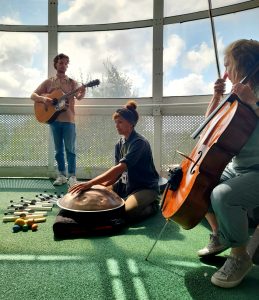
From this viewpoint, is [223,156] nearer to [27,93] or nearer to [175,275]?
[175,275]

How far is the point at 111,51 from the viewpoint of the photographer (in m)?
4.76

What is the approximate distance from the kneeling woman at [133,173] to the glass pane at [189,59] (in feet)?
5.59

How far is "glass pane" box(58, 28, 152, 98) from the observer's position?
15.3ft

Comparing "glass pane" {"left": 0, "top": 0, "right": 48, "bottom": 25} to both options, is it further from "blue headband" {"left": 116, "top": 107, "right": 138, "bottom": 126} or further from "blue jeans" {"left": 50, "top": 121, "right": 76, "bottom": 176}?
"blue headband" {"left": 116, "top": 107, "right": 138, "bottom": 126}

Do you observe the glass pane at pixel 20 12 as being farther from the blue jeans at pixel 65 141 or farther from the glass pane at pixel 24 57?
the blue jeans at pixel 65 141

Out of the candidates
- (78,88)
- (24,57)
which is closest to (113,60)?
(78,88)

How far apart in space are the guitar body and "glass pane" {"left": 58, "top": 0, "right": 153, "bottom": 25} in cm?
125

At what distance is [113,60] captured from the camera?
4.76 meters

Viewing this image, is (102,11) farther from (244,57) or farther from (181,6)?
(244,57)

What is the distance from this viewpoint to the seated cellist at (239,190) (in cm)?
154

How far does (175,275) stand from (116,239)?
0.66 m

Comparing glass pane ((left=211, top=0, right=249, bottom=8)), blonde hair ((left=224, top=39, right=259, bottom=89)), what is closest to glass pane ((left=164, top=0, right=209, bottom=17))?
glass pane ((left=211, top=0, right=249, bottom=8))

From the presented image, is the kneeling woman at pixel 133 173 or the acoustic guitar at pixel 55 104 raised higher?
the acoustic guitar at pixel 55 104

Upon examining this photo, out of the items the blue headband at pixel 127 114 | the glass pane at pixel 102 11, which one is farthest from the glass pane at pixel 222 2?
the blue headband at pixel 127 114
